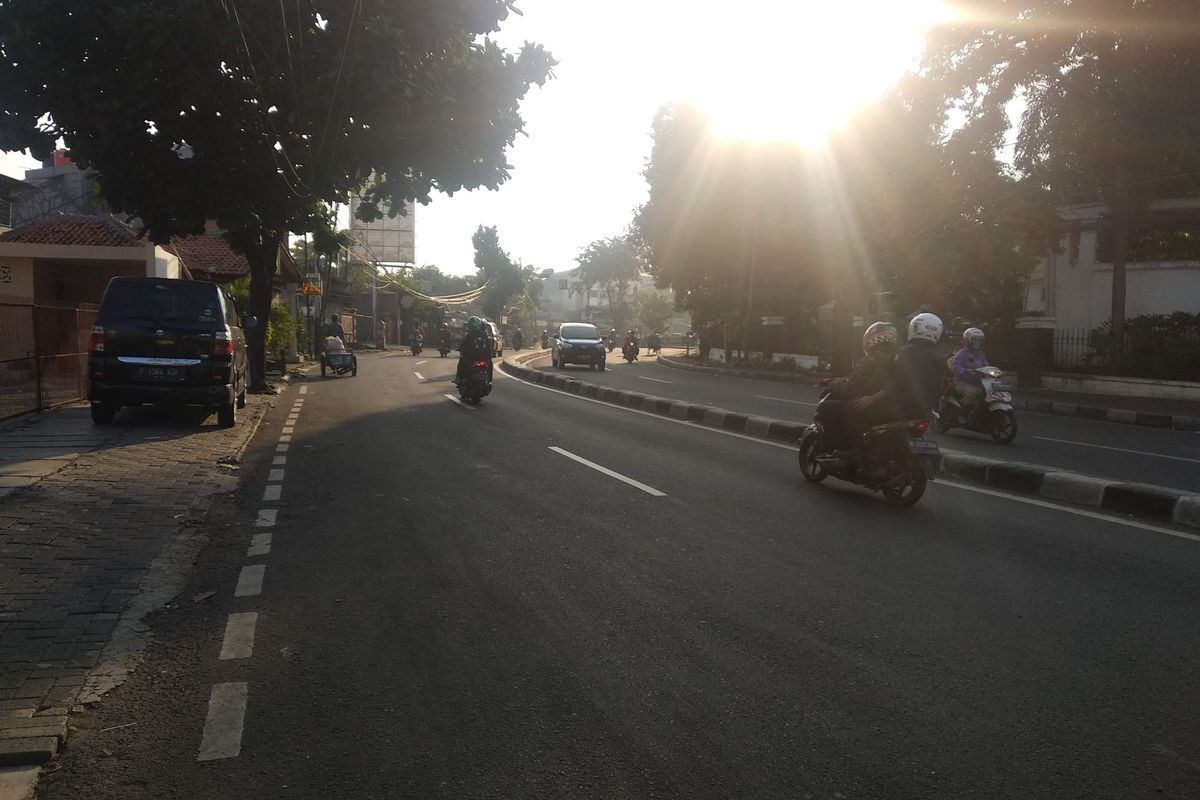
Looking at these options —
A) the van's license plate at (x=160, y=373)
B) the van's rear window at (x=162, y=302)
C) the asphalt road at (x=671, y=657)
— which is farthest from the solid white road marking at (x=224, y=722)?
the van's rear window at (x=162, y=302)

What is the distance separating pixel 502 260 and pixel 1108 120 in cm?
6889

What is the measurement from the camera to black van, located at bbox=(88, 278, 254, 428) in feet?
40.8

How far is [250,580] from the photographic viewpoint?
5.78m

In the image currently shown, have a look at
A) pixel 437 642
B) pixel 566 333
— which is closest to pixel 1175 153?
pixel 566 333

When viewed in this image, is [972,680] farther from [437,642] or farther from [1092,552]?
[1092,552]

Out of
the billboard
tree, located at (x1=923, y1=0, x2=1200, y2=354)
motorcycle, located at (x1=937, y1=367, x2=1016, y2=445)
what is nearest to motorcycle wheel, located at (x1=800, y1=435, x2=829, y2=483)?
motorcycle, located at (x1=937, y1=367, x2=1016, y2=445)

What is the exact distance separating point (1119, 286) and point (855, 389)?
18.4 m

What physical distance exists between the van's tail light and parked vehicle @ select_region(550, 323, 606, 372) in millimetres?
19897

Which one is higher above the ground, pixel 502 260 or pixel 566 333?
pixel 502 260

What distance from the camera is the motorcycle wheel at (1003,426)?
526 inches

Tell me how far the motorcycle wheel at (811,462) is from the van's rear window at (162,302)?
825 centimetres

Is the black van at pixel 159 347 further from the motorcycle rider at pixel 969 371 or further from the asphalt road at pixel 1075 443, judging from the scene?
the motorcycle rider at pixel 969 371

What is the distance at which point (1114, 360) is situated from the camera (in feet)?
76.0

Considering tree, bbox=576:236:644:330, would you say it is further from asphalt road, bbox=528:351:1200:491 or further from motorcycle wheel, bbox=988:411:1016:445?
motorcycle wheel, bbox=988:411:1016:445
